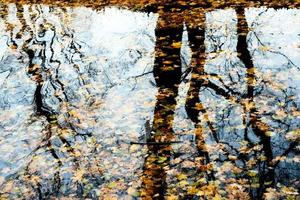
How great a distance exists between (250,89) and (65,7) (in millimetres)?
9656

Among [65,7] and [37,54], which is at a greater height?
[65,7]

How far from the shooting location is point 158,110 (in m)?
6.79

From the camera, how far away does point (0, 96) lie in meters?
8.29

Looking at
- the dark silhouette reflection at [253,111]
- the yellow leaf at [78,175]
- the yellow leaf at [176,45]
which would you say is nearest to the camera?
the dark silhouette reflection at [253,111]

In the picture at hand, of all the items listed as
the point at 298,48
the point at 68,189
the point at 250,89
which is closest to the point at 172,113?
the point at 250,89

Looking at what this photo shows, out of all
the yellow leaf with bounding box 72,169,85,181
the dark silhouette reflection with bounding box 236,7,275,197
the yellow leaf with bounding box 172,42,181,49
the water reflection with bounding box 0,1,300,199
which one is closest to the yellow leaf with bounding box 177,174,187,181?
the water reflection with bounding box 0,1,300,199

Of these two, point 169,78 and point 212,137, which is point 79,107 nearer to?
point 169,78

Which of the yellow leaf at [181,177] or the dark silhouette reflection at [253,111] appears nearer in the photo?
the dark silhouette reflection at [253,111]

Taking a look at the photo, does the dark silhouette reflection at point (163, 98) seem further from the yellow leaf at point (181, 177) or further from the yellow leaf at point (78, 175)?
the yellow leaf at point (78, 175)

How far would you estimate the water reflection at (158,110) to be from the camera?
17.0ft

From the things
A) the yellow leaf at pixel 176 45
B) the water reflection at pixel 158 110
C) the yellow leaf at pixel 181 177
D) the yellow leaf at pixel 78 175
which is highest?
the yellow leaf at pixel 176 45

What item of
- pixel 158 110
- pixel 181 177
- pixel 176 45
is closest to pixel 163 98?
pixel 158 110

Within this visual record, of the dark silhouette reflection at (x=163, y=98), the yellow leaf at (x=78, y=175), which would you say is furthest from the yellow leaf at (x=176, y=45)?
the yellow leaf at (x=78, y=175)

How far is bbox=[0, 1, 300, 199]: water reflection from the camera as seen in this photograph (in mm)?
5176
